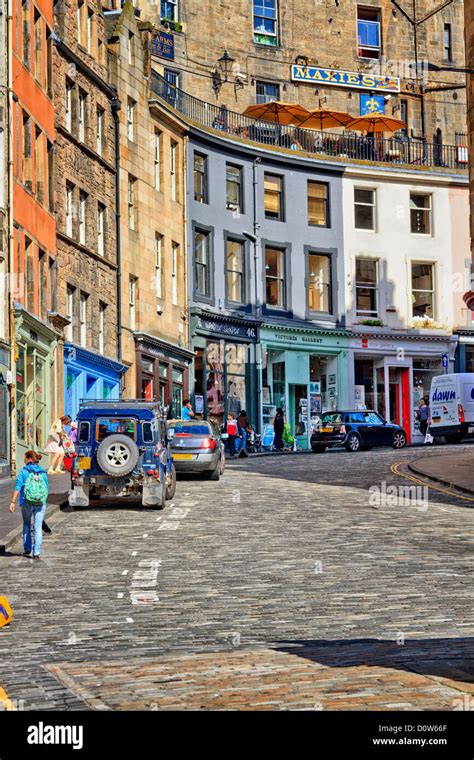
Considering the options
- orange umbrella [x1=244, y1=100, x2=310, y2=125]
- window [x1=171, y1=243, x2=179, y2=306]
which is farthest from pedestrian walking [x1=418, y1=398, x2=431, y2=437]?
orange umbrella [x1=244, y1=100, x2=310, y2=125]

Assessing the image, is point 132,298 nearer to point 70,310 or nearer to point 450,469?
point 70,310

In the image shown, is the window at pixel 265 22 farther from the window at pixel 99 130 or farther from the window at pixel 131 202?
the window at pixel 99 130

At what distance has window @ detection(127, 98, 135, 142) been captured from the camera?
45.2m

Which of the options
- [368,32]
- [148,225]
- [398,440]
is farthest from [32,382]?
[368,32]

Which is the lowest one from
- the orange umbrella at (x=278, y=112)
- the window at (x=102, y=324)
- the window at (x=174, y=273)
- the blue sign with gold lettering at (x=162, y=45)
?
the window at (x=102, y=324)

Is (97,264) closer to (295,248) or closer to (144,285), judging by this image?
(144,285)

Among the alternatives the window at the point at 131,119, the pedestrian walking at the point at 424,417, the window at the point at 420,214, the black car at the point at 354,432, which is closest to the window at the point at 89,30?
the window at the point at 131,119

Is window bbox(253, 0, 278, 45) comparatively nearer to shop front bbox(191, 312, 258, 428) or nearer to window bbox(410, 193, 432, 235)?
window bbox(410, 193, 432, 235)

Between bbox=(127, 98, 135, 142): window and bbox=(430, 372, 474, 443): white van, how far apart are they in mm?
13293

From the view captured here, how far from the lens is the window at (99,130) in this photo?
42.9m

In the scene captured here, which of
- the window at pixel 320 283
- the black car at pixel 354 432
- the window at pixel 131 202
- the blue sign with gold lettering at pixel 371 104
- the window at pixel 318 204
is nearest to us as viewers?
the black car at pixel 354 432

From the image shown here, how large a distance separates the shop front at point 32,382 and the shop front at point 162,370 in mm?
7574

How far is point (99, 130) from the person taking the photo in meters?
43.1
